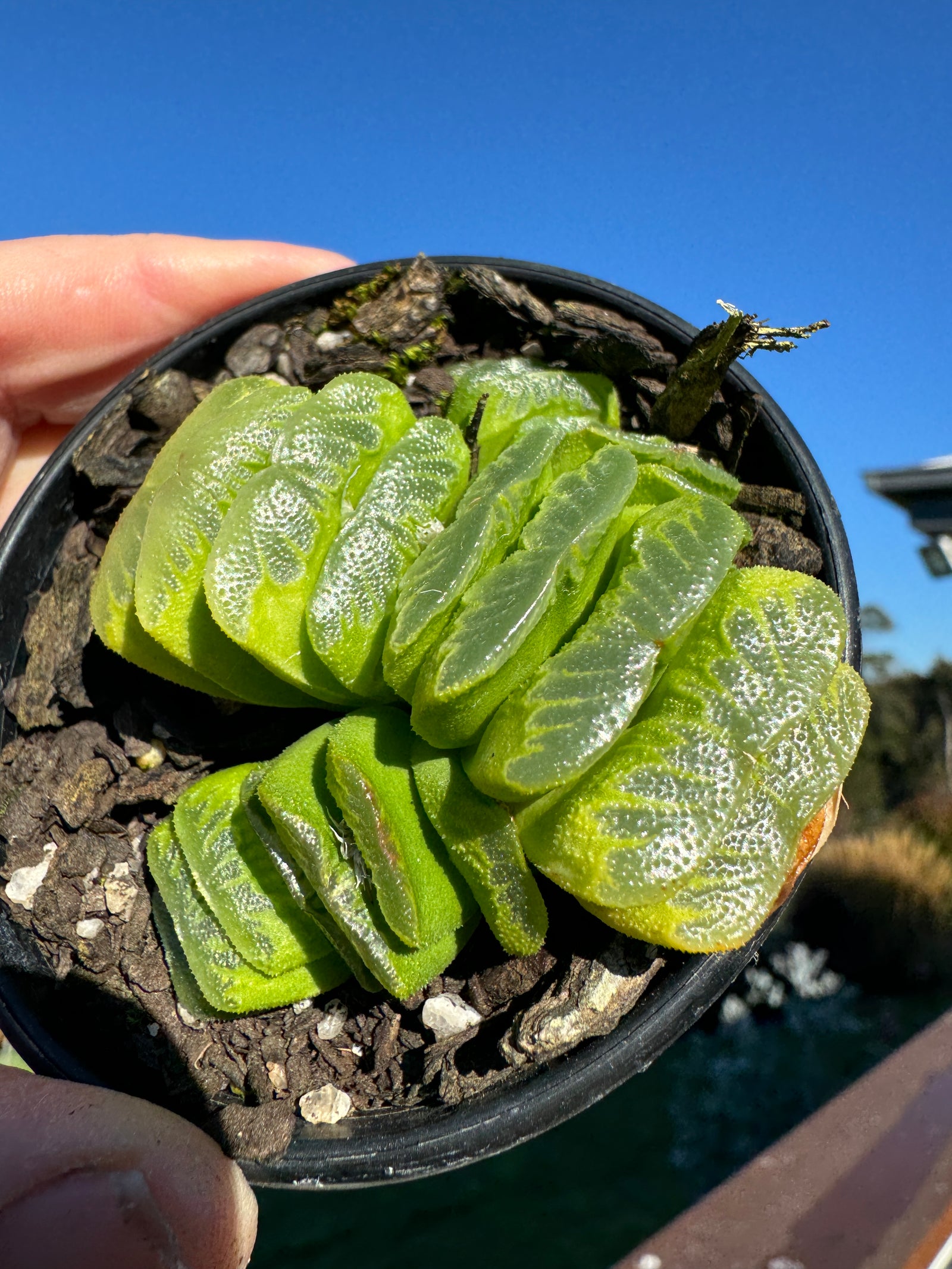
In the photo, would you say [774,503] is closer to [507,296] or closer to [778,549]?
[778,549]

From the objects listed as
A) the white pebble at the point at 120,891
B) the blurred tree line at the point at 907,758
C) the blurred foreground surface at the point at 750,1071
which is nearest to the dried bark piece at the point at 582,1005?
the white pebble at the point at 120,891

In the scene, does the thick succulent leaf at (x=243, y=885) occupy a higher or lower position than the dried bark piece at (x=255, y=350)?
lower

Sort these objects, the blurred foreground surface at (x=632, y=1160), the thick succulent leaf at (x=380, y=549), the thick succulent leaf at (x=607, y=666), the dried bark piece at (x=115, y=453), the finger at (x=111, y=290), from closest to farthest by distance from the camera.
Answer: the thick succulent leaf at (x=607, y=666) → the thick succulent leaf at (x=380, y=549) → the dried bark piece at (x=115, y=453) → the finger at (x=111, y=290) → the blurred foreground surface at (x=632, y=1160)

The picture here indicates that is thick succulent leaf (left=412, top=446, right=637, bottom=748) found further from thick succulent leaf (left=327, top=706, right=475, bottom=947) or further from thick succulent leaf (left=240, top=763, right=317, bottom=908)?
thick succulent leaf (left=240, top=763, right=317, bottom=908)

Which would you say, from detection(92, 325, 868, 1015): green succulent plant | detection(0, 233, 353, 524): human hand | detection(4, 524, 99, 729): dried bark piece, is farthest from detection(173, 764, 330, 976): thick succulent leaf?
detection(0, 233, 353, 524): human hand

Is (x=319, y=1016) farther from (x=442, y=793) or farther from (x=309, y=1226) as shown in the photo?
(x=309, y=1226)

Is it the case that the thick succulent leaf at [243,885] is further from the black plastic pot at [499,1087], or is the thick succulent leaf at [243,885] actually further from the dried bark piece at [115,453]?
the dried bark piece at [115,453]

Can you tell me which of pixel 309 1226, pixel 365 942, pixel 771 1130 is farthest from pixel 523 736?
pixel 771 1130
